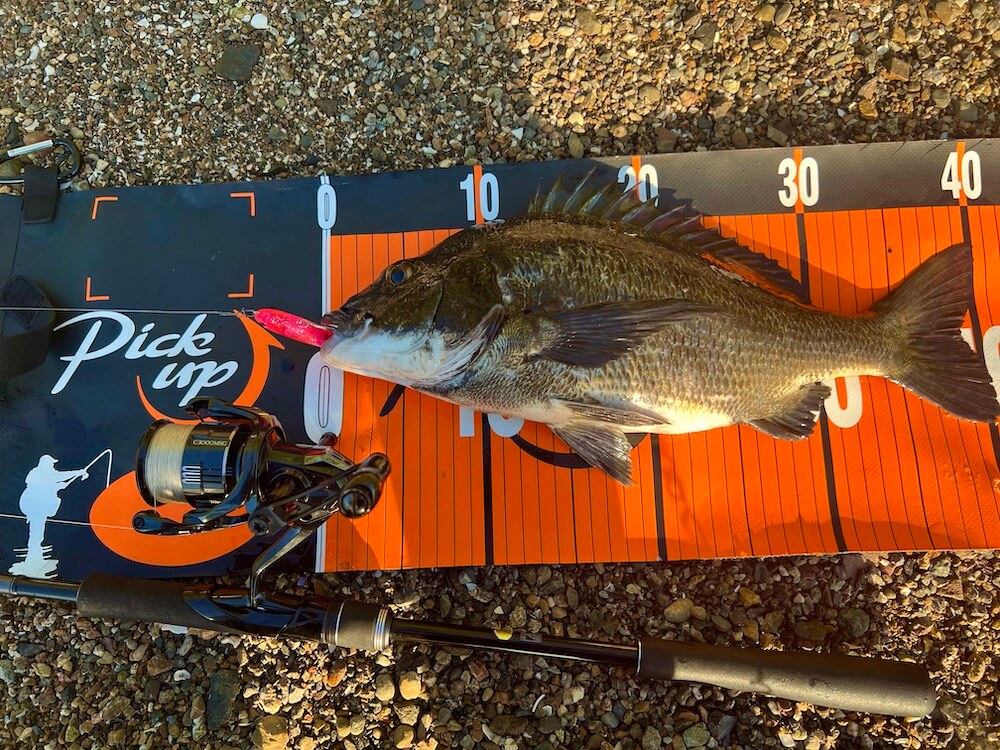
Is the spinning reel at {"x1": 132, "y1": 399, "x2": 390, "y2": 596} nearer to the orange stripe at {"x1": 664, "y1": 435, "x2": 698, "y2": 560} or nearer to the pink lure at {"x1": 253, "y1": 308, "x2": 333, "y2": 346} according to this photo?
the pink lure at {"x1": 253, "y1": 308, "x2": 333, "y2": 346}

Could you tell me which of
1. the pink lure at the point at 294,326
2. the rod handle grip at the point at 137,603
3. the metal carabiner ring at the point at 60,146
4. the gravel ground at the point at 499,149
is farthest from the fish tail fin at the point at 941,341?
the metal carabiner ring at the point at 60,146

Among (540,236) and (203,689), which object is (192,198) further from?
(203,689)

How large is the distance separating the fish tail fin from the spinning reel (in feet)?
6.79

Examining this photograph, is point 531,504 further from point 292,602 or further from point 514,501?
point 292,602

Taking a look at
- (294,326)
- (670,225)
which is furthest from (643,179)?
(294,326)

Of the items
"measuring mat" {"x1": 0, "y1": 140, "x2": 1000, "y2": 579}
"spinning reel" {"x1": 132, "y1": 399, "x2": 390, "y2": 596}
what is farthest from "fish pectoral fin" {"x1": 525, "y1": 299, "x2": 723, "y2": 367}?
"spinning reel" {"x1": 132, "y1": 399, "x2": 390, "y2": 596}

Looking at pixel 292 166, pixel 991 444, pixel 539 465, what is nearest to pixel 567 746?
pixel 539 465

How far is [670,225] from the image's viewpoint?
7.57ft

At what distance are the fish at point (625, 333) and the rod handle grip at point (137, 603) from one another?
103cm

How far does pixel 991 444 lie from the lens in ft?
7.67

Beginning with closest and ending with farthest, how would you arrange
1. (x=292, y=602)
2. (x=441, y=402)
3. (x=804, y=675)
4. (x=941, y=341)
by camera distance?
1. (x=804, y=675)
2. (x=292, y=602)
3. (x=941, y=341)
4. (x=441, y=402)

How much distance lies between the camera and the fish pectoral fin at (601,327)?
1942mm

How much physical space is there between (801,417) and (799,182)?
3.54 feet

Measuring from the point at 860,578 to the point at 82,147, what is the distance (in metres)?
4.04
